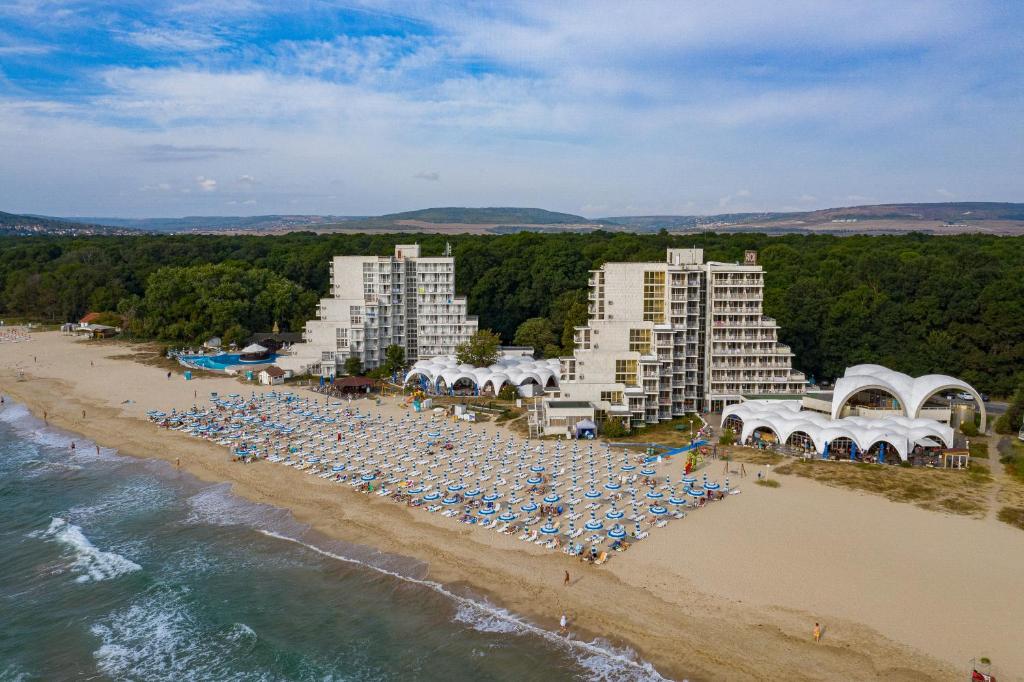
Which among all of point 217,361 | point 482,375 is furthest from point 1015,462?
point 217,361

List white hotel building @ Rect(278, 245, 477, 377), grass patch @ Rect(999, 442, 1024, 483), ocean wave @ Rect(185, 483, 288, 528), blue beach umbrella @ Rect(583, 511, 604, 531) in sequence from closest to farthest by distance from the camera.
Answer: blue beach umbrella @ Rect(583, 511, 604, 531) < ocean wave @ Rect(185, 483, 288, 528) < grass patch @ Rect(999, 442, 1024, 483) < white hotel building @ Rect(278, 245, 477, 377)

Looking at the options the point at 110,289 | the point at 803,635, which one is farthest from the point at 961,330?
the point at 110,289

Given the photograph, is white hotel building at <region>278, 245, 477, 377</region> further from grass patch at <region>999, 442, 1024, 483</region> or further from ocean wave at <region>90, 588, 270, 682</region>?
grass patch at <region>999, 442, 1024, 483</region>

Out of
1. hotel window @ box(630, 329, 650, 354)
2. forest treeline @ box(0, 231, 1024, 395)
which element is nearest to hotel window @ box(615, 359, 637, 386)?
hotel window @ box(630, 329, 650, 354)

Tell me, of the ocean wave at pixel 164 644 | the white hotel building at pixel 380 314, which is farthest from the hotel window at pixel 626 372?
the ocean wave at pixel 164 644

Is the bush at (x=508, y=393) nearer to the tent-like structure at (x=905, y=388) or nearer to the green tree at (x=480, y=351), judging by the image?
the green tree at (x=480, y=351)

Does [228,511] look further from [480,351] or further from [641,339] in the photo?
[480,351]

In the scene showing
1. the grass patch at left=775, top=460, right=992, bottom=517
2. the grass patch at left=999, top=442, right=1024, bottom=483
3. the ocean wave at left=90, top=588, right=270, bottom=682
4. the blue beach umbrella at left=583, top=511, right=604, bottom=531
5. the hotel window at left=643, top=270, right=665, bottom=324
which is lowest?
the ocean wave at left=90, top=588, right=270, bottom=682

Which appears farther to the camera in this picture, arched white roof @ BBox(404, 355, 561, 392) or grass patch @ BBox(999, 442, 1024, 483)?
arched white roof @ BBox(404, 355, 561, 392)
